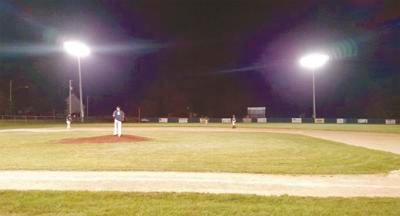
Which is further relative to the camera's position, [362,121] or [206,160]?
[362,121]

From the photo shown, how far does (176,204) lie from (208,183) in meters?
2.68

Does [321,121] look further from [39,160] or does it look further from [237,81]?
[39,160]

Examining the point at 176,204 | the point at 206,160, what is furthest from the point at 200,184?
the point at 206,160

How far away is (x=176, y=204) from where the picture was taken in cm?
884

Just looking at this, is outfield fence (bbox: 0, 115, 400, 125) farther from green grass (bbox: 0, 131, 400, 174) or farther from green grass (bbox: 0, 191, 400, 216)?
green grass (bbox: 0, 191, 400, 216)

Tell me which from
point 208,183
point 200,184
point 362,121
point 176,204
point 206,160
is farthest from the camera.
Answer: point 362,121

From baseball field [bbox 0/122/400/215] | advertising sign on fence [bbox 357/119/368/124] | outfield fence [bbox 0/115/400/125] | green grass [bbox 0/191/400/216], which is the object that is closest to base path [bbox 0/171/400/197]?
baseball field [bbox 0/122/400/215]

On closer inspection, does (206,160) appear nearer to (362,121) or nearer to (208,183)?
Answer: (208,183)

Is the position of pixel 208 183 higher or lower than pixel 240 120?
lower

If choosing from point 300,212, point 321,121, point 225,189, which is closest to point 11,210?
point 225,189

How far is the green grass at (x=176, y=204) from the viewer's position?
8250 mm

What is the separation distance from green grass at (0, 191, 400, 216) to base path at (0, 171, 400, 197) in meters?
0.74

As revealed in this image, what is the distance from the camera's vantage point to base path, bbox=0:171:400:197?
411 inches

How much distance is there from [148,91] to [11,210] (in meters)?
86.9
